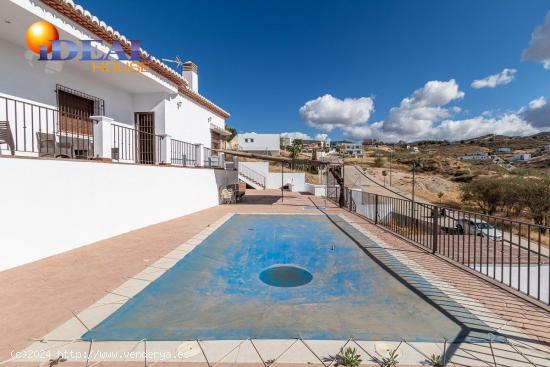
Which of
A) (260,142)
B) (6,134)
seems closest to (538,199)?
(6,134)

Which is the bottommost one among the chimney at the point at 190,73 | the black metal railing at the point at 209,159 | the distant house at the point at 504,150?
the black metal railing at the point at 209,159

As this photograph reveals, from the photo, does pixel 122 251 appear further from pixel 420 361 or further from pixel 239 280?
pixel 420 361

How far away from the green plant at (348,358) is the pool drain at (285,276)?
258cm

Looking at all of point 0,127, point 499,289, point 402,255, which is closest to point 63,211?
point 0,127

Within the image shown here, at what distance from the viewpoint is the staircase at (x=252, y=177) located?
2711 centimetres

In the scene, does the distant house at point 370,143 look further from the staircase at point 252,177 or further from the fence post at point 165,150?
the fence post at point 165,150

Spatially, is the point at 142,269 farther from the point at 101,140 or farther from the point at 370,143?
the point at 370,143

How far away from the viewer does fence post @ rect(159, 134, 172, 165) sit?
11016 millimetres

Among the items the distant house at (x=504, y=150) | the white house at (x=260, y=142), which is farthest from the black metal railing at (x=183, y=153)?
the distant house at (x=504, y=150)

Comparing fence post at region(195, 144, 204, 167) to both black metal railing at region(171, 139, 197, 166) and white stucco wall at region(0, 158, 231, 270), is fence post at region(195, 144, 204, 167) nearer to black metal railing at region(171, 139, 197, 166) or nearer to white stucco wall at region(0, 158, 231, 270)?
black metal railing at region(171, 139, 197, 166)

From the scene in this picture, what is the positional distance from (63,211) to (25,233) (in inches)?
35.0

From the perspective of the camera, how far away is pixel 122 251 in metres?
6.19

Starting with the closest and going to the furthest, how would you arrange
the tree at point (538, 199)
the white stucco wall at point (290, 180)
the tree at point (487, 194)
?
the tree at point (538, 199)
the tree at point (487, 194)
the white stucco wall at point (290, 180)

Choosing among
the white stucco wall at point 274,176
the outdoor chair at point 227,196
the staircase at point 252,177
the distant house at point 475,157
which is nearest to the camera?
the outdoor chair at point 227,196
